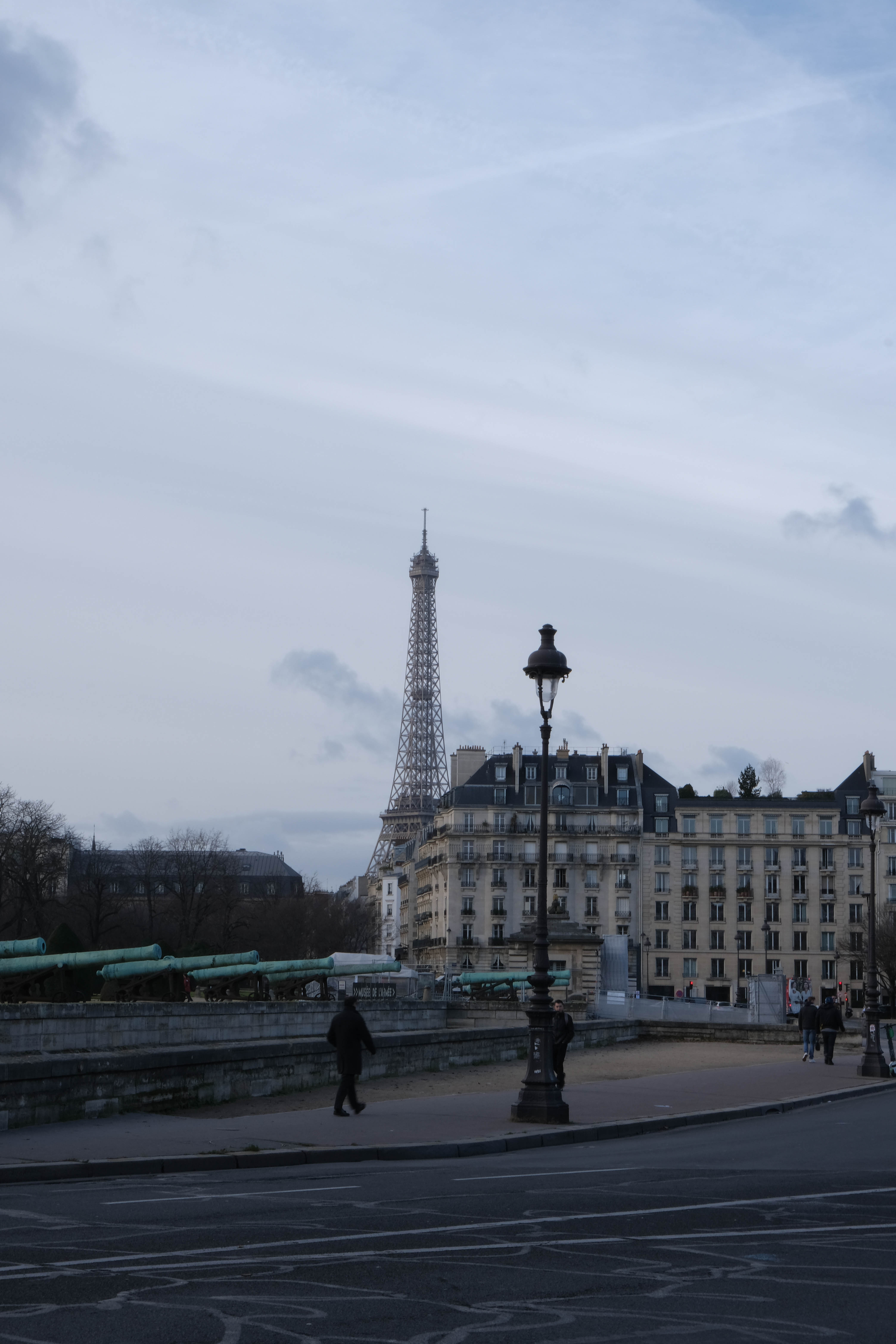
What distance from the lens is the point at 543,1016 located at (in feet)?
69.7

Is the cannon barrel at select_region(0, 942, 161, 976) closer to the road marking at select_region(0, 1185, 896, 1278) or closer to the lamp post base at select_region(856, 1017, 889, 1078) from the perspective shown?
the lamp post base at select_region(856, 1017, 889, 1078)

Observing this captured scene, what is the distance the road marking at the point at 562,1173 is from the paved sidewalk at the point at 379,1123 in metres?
2.46

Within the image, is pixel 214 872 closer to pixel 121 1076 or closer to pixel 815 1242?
pixel 121 1076

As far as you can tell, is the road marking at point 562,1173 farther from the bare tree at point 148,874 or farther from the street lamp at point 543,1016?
the bare tree at point 148,874

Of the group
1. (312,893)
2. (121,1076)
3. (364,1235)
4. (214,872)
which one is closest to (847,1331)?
(364,1235)

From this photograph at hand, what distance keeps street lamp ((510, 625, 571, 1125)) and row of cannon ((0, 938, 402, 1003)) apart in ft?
69.6

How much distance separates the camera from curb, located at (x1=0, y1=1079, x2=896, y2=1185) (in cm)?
1498

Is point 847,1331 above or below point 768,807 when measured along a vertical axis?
below

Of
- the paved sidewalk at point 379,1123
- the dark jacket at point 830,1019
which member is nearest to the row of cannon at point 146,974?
the paved sidewalk at point 379,1123

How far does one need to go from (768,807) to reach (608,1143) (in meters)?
100

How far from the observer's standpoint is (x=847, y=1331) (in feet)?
27.2

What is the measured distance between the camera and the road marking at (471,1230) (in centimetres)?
995

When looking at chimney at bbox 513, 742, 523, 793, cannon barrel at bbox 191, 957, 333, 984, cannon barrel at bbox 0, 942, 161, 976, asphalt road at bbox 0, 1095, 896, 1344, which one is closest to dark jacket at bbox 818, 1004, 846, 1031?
cannon barrel at bbox 0, 942, 161, 976

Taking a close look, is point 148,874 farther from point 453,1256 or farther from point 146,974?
point 453,1256
